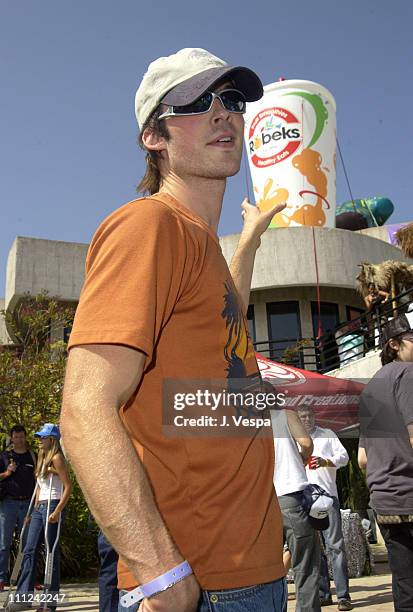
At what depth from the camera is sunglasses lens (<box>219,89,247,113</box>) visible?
1862mm

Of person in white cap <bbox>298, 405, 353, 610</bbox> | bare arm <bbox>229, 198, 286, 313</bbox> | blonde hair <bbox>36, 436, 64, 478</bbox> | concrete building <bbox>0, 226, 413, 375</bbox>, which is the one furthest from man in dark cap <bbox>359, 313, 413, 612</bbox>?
concrete building <bbox>0, 226, 413, 375</bbox>

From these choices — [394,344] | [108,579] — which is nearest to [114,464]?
[394,344]

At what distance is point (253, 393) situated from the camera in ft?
5.14

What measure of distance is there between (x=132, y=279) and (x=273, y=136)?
20.8 meters

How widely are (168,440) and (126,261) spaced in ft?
1.34

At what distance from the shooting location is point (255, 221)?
8.31ft

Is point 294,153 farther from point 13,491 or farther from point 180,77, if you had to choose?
point 180,77

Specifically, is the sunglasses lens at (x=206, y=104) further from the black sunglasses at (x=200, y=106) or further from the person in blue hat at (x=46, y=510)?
the person in blue hat at (x=46, y=510)

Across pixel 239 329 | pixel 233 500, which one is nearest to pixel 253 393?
pixel 239 329

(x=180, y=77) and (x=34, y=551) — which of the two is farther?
(x=34, y=551)

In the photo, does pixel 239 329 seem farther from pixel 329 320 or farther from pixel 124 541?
pixel 329 320

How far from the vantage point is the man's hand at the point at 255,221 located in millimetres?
2465

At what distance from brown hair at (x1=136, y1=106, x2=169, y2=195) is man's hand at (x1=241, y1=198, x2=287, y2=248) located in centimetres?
49

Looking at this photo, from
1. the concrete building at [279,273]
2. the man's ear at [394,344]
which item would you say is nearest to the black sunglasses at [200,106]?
the man's ear at [394,344]
